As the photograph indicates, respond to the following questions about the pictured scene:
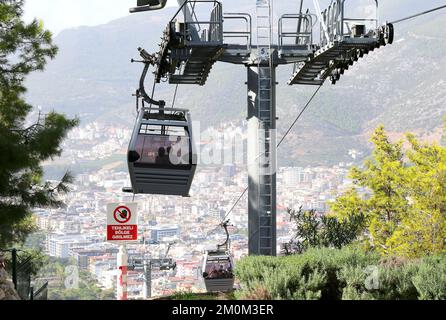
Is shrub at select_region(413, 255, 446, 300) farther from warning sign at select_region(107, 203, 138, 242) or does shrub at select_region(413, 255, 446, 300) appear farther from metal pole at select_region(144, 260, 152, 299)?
metal pole at select_region(144, 260, 152, 299)

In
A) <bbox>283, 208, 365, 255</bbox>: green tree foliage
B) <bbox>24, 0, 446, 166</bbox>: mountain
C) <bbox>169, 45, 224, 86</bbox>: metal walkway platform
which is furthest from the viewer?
<bbox>24, 0, 446, 166</bbox>: mountain

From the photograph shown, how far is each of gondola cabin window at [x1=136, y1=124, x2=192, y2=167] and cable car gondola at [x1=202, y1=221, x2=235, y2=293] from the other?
2086mm

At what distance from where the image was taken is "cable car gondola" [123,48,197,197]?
48.4 ft

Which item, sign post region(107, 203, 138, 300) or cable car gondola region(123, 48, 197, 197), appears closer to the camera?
sign post region(107, 203, 138, 300)

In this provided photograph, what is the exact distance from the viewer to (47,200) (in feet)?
55.7

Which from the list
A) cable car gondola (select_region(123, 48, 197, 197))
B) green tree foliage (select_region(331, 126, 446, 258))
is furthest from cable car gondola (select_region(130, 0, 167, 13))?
green tree foliage (select_region(331, 126, 446, 258))

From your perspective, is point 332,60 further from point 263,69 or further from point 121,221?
point 121,221

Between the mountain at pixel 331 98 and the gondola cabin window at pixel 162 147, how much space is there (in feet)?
310

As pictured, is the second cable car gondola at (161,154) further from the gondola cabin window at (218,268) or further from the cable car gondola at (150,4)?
the cable car gondola at (150,4)

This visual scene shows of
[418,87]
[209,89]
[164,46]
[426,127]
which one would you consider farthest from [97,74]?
[164,46]

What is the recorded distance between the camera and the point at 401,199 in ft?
101

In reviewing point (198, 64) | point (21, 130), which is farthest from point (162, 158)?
point (198, 64)
